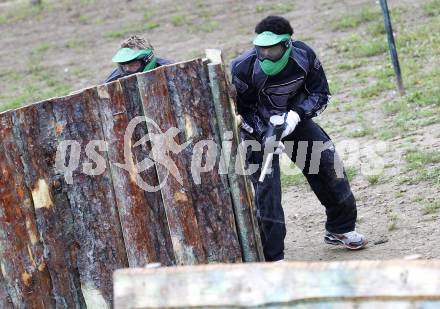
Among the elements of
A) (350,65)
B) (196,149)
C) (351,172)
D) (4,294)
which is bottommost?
(351,172)

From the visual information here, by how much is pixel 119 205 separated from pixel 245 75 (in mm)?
1341

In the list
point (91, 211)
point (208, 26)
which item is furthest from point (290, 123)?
point (208, 26)

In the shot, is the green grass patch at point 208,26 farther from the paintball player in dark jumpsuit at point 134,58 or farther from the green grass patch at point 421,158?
the paintball player in dark jumpsuit at point 134,58

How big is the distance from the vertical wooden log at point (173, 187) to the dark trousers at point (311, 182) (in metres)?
0.73

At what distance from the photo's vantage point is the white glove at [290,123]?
6414 mm

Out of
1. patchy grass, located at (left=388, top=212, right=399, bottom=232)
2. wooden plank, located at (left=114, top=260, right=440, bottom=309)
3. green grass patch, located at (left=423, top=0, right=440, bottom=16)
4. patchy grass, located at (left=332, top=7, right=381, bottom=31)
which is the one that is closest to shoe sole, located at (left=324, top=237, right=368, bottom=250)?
patchy grass, located at (left=388, top=212, right=399, bottom=232)

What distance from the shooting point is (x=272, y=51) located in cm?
643

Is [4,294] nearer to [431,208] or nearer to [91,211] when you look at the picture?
[91,211]

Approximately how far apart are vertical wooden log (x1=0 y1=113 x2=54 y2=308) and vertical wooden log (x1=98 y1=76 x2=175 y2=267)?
0.50m

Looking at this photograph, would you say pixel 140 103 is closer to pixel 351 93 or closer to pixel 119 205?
pixel 119 205

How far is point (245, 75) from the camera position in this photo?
651 cm

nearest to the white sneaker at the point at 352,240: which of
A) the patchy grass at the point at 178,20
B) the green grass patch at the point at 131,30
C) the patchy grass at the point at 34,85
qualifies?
the patchy grass at the point at 34,85

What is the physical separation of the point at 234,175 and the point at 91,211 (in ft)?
2.80

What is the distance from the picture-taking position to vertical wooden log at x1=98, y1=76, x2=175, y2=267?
222 inches
